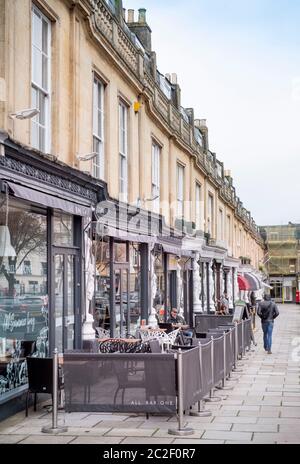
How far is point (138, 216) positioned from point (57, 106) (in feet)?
20.1

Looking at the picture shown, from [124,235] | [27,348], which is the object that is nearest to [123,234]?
[124,235]

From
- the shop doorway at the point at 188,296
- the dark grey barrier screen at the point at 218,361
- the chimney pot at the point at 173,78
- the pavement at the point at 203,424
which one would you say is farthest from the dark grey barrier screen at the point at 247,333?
the chimney pot at the point at 173,78

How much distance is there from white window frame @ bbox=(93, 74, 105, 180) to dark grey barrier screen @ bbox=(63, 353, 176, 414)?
6.96 m

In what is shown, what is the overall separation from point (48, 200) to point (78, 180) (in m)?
1.94

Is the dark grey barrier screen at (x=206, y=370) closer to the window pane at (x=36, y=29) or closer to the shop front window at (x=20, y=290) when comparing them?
the shop front window at (x=20, y=290)

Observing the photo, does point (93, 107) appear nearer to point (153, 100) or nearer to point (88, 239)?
point (88, 239)

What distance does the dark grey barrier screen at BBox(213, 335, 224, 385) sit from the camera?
11792 mm

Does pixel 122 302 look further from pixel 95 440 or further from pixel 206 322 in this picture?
pixel 95 440

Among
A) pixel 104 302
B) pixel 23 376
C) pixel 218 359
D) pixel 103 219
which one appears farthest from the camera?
pixel 104 302

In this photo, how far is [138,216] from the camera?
18.2 meters

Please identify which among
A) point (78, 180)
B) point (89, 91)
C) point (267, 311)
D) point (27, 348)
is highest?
point (89, 91)

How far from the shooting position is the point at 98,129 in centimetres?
1572

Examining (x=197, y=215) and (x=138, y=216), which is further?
(x=197, y=215)
